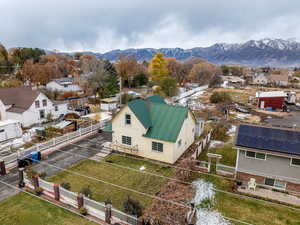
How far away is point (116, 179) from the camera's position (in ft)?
48.0

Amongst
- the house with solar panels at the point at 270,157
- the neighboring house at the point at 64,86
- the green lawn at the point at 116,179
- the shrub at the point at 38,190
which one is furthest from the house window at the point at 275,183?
the neighboring house at the point at 64,86

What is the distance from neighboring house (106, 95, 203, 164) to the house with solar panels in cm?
501

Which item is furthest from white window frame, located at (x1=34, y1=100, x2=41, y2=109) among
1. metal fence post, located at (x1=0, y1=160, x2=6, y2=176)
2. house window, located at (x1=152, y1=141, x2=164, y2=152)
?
house window, located at (x1=152, y1=141, x2=164, y2=152)

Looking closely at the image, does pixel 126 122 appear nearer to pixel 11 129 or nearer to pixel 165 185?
pixel 165 185

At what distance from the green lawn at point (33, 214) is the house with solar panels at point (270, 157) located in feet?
35.2

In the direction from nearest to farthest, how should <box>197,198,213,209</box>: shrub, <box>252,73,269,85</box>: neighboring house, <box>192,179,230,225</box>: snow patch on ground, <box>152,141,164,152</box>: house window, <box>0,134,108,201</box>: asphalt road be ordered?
<box>192,179,230,225</box>: snow patch on ground → <box>197,198,213,209</box>: shrub → <box>0,134,108,201</box>: asphalt road → <box>152,141,164,152</box>: house window → <box>252,73,269,85</box>: neighboring house

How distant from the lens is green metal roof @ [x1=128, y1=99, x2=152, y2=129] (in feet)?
57.2

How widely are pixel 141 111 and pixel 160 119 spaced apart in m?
1.89

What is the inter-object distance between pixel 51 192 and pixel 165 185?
7.25 m

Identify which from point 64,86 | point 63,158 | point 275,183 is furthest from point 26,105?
point 275,183

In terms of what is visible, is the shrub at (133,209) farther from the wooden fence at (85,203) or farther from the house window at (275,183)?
the house window at (275,183)

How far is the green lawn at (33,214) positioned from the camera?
10.1 metres

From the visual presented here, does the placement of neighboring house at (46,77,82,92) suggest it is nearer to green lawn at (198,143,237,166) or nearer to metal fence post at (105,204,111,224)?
green lawn at (198,143,237,166)

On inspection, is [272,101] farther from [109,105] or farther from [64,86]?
[64,86]
